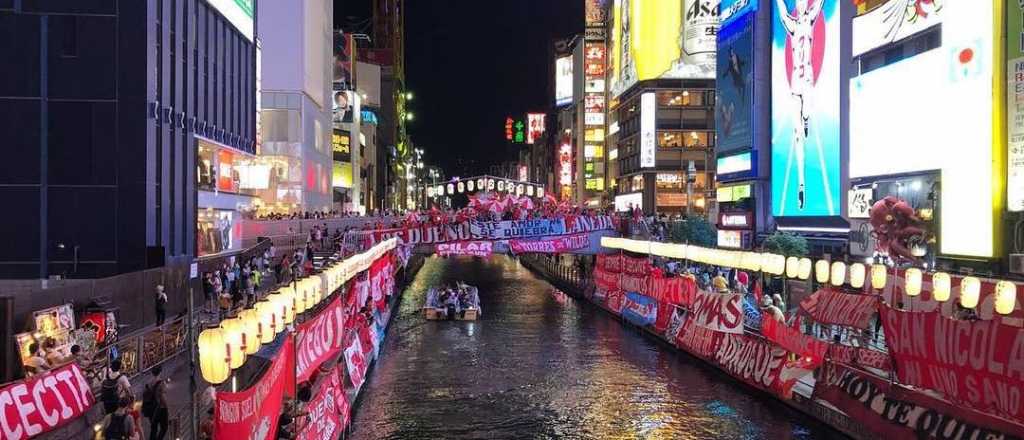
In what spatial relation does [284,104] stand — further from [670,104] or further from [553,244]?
[670,104]

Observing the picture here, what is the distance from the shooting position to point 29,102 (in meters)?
29.2

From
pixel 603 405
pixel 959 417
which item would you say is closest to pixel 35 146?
pixel 603 405

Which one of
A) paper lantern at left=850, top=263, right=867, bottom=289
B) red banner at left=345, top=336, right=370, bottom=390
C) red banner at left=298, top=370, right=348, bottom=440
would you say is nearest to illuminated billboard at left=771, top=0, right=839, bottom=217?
paper lantern at left=850, top=263, right=867, bottom=289

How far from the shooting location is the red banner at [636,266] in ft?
124

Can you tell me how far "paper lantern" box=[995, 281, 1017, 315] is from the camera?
16.4 meters

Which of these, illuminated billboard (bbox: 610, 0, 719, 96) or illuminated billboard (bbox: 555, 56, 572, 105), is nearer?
illuminated billboard (bbox: 610, 0, 719, 96)

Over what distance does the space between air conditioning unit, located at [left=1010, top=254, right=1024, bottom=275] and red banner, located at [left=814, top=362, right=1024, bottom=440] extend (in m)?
12.0

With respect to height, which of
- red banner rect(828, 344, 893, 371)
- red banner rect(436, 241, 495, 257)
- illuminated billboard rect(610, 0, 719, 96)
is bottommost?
red banner rect(828, 344, 893, 371)

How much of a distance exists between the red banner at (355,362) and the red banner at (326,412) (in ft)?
10.8

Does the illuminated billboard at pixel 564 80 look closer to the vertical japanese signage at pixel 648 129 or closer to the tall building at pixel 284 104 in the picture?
the vertical japanese signage at pixel 648 129

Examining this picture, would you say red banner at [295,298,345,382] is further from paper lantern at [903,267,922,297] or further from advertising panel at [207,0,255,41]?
advertising panel at [207,0,255,41]

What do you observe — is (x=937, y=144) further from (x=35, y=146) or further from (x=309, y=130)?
(x=309, y=130)

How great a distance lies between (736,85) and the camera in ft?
198

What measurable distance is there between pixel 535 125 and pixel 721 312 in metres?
149
